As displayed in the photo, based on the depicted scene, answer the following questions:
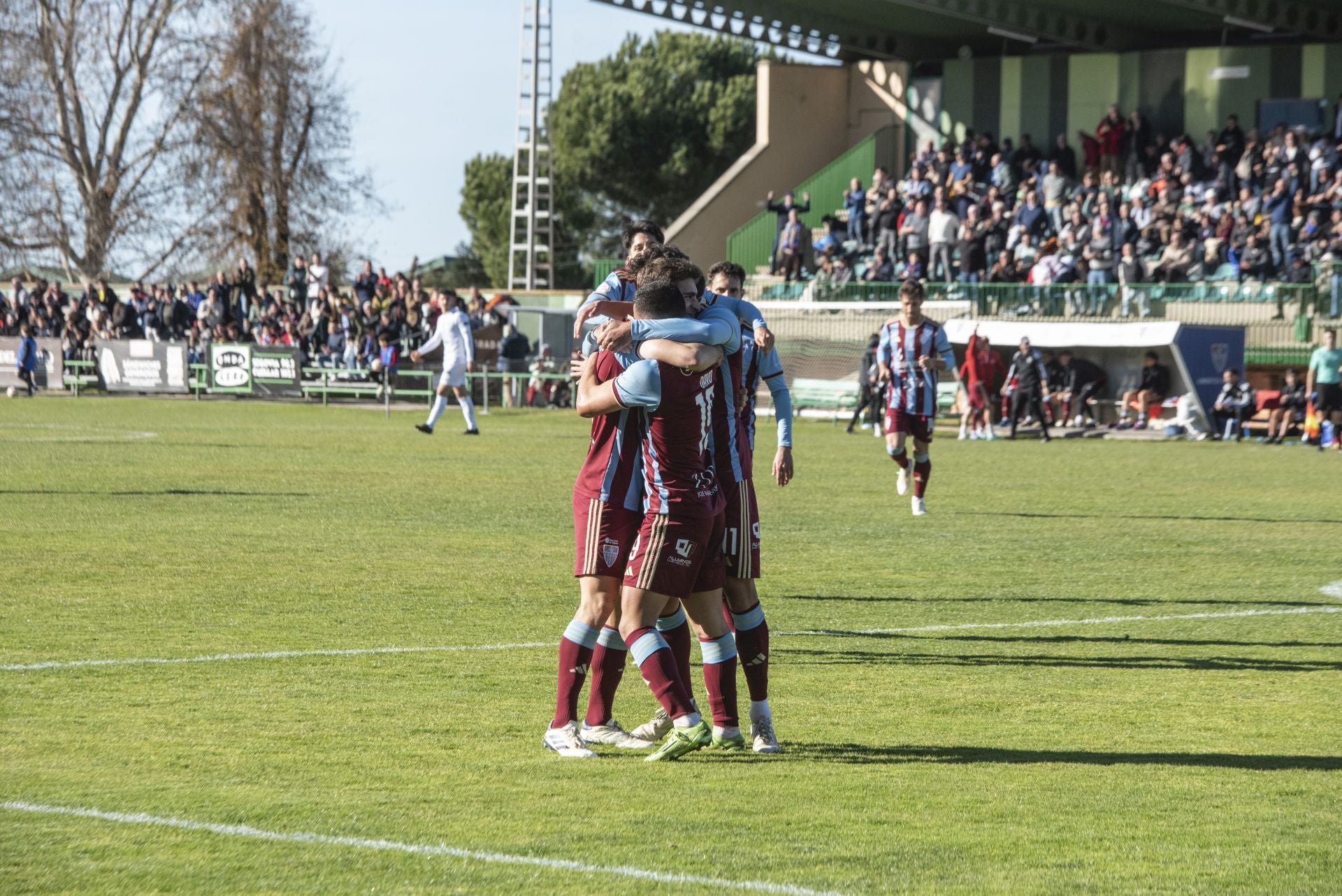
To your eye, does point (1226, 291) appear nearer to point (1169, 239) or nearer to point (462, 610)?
point (1169, 239)

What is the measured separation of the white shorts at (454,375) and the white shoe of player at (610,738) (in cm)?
2056

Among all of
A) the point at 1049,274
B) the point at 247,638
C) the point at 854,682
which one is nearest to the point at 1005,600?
the point at 854,682

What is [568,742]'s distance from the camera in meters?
6.79

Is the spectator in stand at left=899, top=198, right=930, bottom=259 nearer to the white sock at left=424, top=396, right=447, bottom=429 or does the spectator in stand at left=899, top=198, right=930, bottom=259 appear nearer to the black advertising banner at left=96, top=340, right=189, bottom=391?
the white sock at left=424, top=396, right=447, bottom=429

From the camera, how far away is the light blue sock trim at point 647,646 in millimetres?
6676

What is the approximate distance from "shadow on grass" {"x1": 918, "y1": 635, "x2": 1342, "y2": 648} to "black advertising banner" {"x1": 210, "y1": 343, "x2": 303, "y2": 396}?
31.2 meters

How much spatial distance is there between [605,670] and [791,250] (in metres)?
35.9

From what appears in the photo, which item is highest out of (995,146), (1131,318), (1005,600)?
(995,146)

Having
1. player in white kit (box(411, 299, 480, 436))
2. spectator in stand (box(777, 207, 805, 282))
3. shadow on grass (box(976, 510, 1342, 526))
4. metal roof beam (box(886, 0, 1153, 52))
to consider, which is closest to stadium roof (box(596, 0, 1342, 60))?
metal roof beam (box(886, 0, 1153, 52))

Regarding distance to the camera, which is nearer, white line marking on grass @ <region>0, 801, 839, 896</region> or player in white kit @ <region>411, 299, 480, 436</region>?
white line marking on grass @ <region>0, 801, 839, 896</region>

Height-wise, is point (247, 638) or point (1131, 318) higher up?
point (1131, 318)

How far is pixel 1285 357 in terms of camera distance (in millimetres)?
32688

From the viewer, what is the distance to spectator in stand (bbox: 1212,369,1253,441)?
31219 mm

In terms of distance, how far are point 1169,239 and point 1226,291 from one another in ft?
9.10
